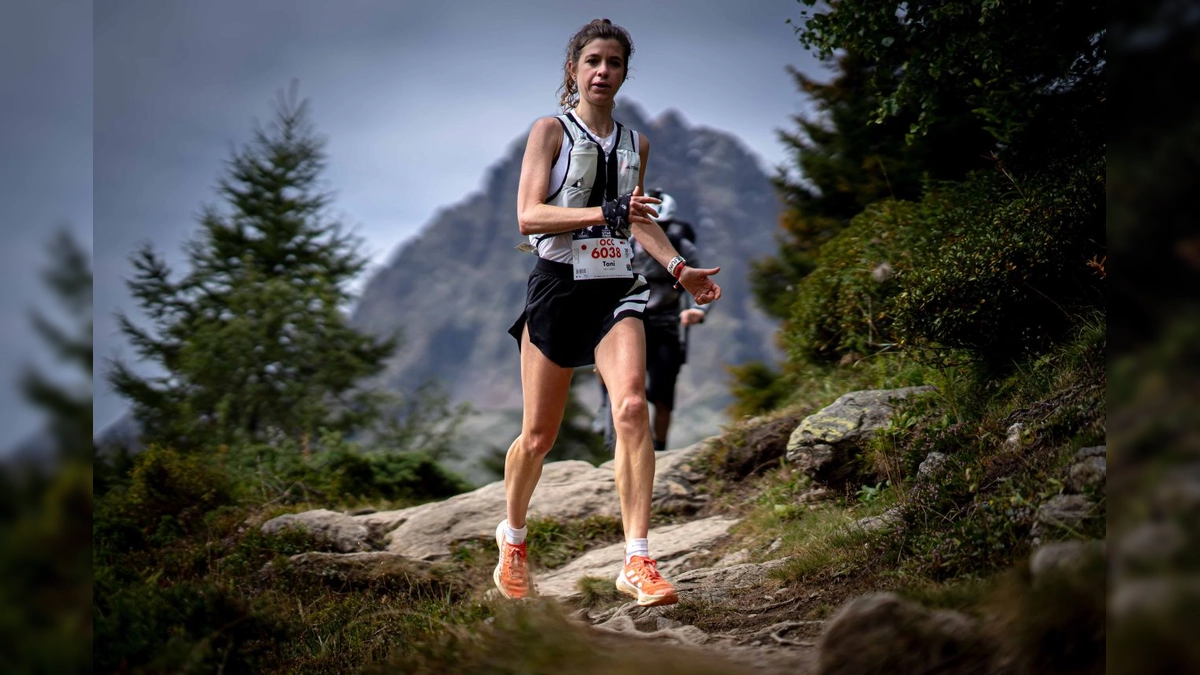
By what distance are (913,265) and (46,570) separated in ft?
17.9

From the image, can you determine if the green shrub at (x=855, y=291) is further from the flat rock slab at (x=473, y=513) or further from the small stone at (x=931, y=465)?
the small stone at (x=931, y=465)

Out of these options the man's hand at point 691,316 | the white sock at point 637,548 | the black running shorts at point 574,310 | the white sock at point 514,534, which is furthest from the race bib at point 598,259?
the man's hand at point 691,316

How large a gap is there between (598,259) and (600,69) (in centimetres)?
79

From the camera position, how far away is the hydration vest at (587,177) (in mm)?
4059

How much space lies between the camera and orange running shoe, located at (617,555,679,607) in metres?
3.77

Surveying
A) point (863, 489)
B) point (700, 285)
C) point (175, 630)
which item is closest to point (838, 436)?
point (863, 489)

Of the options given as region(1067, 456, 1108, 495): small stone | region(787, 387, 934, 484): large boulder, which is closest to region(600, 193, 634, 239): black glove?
region(1067, 456, 1108, 495): small stone

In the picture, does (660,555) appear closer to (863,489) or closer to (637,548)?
(863,489)

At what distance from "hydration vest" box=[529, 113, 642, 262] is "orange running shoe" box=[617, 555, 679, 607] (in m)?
1.29

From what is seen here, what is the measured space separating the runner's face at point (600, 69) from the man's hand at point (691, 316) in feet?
13.9

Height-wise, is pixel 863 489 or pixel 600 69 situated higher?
pixel 600 69

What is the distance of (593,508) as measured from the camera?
24.7ft

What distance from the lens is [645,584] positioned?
379 centimetres

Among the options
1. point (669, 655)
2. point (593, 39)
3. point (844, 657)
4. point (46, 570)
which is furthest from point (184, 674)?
point (593, 39)
